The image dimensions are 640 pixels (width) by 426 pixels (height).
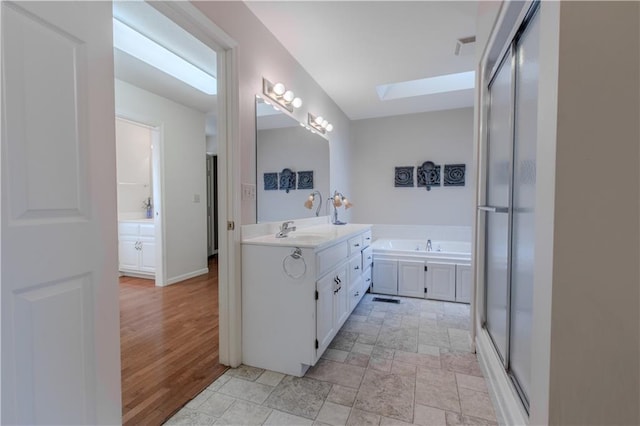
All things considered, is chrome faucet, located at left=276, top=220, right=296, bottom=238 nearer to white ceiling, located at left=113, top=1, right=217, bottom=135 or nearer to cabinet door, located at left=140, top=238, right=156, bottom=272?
white ceiling, located at left=113, top=1, right=217, bottom=135

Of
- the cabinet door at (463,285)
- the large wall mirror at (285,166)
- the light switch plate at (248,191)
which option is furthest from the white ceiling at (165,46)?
the cabinet door at (463,285)

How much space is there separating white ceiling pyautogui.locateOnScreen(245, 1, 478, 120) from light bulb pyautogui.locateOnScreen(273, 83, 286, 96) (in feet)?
1.27

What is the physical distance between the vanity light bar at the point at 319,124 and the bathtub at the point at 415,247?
1540 millimetres

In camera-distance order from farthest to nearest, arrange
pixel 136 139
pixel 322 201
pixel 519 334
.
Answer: pixel 136 139
pixel 322 201
pixel 519 334

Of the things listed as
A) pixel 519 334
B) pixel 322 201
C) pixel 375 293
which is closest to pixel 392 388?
pixel 519 334

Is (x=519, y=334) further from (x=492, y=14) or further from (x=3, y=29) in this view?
(x=3, y=29)

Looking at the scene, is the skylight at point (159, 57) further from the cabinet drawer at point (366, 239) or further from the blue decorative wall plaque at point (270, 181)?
the cabinet drawer at point (366, 239)

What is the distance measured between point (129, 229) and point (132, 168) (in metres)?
0.98

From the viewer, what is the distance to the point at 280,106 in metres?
2.41

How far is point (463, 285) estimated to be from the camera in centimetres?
312

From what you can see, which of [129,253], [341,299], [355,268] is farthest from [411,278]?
[129,253]

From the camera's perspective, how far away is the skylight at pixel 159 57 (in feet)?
7.77

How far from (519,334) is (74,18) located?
2.15 metres

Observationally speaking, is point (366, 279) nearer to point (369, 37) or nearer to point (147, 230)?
point (369, 37)
